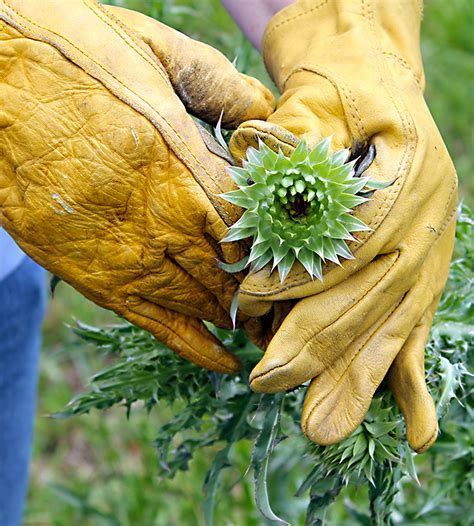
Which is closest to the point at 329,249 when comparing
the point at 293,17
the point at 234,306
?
the point at 234,306

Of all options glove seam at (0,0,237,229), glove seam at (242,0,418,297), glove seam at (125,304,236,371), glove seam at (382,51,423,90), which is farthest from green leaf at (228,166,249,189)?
glove seam at (382,51,423,90)

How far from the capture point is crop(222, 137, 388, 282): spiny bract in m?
1.70

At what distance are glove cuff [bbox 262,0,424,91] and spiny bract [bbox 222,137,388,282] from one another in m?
0.39

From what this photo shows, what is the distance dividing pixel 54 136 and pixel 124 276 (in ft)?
1.11

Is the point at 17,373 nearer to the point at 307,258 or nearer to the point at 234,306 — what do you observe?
the point at 234,306

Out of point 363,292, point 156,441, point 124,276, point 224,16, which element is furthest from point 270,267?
point 224,16

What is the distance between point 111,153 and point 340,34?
2.16ft

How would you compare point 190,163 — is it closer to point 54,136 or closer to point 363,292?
point 54,136

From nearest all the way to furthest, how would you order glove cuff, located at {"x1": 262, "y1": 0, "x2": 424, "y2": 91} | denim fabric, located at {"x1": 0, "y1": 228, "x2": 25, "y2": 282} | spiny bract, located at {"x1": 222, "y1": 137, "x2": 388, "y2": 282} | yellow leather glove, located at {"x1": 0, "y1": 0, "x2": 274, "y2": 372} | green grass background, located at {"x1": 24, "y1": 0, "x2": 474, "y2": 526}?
1. spiny bract, located at {"x1": 222, "y1": 137, "x2": 388, "y2": 282}
2. yellow leather glove, located at {"x1": 0, "y1": 0, "x2": 274, "y2": 372}
3. glove cuff, located at {"x1": 262, "y1": 0, "x2": 424, "y2": 91}
4. denim fabric, located at {"x1": 0, "y1": 228, "x2": 25, "y2": 282}
5. green grass background, located at {"x1": 24, "y1": 0, "x2": 474, "y2": 526}

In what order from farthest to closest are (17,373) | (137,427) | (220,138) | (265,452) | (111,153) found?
(137,427) → (17,373) → (265,452) → (220,138) → (111,153)

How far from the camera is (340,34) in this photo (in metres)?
2.09

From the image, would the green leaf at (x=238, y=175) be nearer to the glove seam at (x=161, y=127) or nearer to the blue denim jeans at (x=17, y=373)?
the glove seam at (x=161, y=127)

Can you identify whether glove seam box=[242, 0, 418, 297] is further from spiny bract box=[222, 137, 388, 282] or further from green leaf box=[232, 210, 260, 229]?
green leaf box=[232, 210, 260, 229]

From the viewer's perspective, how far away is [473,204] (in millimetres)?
4703
